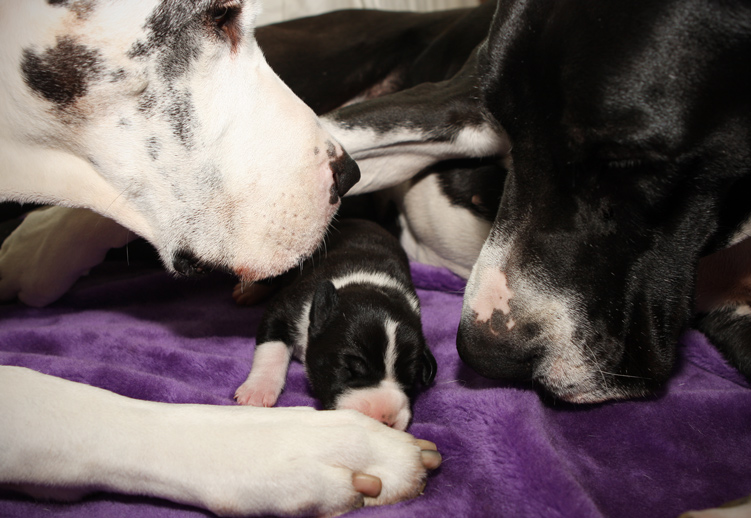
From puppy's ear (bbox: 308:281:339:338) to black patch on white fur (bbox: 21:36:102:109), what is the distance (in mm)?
889

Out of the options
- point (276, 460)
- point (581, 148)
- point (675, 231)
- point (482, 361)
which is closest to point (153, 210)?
point (276, 460)

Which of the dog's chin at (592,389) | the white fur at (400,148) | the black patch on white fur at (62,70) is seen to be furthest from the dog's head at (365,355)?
the black patch on white fur at (62,70)

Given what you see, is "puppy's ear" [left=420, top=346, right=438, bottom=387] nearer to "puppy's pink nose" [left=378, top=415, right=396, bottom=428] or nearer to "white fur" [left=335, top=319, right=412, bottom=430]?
"white fur" [left=335, top=319, right=412, bottom=430]

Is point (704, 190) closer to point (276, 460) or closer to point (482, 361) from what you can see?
point (482, 361)

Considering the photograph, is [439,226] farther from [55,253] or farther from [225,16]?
[55,253]

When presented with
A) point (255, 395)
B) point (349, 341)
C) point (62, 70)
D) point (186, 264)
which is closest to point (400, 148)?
point (349, 341)

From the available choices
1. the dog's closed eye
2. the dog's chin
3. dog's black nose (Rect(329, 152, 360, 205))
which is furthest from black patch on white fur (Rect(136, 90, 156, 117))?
the dog's chin

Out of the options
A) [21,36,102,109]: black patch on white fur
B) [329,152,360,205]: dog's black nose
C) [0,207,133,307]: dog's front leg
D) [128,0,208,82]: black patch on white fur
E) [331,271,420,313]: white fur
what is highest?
[128,0,208,82]: black patch on white fur

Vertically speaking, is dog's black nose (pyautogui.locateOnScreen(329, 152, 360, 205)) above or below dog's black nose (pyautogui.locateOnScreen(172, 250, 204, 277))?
above

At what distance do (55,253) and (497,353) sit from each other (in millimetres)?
1782

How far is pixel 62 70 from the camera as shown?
1.52 metres

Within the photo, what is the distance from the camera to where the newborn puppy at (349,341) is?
180 cm

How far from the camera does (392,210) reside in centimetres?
318

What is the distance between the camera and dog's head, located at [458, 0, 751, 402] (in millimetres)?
1406
